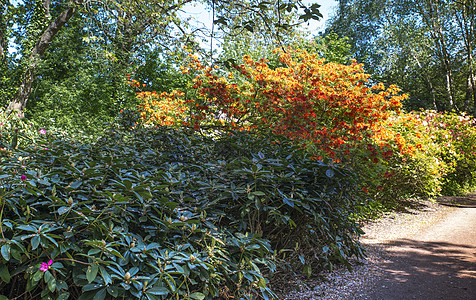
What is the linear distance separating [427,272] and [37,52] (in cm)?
1024

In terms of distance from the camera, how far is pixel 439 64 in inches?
621

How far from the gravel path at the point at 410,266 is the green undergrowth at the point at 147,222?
28 centimetres

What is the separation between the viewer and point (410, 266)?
317 cm

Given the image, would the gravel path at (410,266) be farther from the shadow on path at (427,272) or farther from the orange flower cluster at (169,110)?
the orange flower cluster at (169,110)

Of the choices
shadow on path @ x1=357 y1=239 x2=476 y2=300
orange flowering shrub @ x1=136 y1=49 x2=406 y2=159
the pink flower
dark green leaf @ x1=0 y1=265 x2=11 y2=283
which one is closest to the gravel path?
shadow on path @ x1=357 y1=239 x2=476 y2=300

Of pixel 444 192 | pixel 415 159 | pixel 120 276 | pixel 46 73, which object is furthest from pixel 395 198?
pixel 46 73

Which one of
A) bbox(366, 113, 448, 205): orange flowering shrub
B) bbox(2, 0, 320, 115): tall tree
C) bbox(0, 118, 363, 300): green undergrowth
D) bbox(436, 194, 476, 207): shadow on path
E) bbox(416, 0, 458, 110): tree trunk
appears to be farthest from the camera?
bbox(416, 0, 458, 110): tree trunk

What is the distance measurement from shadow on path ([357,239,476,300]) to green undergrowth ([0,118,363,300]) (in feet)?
1.79

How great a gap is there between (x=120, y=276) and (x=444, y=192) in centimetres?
933

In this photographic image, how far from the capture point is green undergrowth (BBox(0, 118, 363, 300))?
1.31 metres

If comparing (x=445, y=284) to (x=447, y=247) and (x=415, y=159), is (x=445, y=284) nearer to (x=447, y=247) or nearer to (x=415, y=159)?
(x=447, y=247)

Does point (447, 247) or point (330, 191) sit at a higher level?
Result: point (330, 191)

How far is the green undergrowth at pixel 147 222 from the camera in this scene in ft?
4.30

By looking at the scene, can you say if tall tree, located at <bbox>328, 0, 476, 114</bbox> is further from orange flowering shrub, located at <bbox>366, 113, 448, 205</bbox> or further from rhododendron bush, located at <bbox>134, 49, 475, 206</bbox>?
rhododendron bush, located at <bbox>134, 49, 475, 206</bbox>
